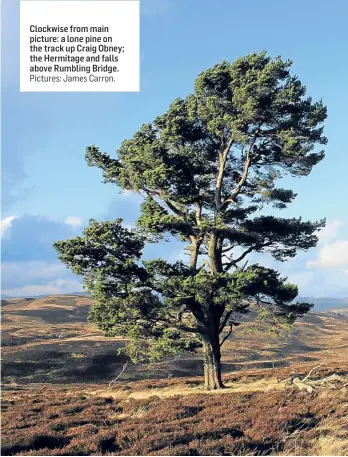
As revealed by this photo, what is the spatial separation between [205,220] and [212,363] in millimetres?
8378

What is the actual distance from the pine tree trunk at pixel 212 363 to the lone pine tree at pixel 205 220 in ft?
0.19

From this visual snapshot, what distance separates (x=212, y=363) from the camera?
24.5 metres

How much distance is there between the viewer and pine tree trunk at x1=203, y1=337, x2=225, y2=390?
79.9 feet

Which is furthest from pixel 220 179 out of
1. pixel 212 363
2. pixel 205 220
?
pixel 212 363

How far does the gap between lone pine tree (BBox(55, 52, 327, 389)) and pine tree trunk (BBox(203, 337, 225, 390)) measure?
6cm

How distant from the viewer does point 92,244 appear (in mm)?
22672

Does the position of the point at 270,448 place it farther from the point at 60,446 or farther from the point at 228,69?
the point at 228,69

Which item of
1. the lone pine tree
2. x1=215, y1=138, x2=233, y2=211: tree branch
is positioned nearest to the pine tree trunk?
the lone pine tree

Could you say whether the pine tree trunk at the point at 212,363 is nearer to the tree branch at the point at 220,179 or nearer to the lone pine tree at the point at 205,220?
the lone pine tree at the point at 205,220

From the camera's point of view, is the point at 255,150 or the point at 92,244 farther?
the point at 255,150

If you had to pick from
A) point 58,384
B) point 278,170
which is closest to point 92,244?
point 278,170

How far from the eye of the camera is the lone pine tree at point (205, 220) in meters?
22.5

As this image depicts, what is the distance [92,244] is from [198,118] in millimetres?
9771

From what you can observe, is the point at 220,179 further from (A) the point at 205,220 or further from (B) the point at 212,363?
(B) the point at 212,363
